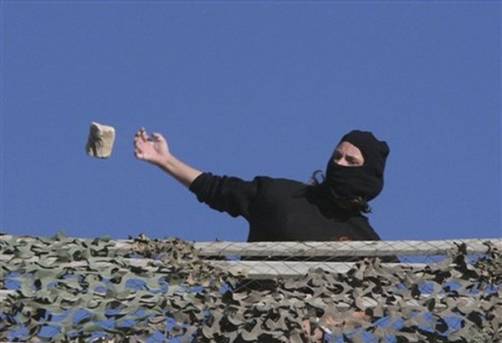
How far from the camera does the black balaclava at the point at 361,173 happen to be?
9117 millimetres

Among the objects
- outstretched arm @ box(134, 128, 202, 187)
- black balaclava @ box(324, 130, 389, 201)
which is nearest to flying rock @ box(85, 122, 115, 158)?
outstretched arm @ box(134, 128, 202, 187)

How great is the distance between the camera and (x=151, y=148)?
9.34m

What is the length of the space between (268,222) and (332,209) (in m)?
0.35

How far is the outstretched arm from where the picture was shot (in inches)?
362

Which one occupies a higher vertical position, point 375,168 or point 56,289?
point 375,168

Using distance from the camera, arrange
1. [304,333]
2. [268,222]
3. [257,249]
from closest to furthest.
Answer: [304,333], [257,249], [268,222]

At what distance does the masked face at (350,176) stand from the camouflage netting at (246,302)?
1215 mm

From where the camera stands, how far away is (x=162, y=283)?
25.9 feet

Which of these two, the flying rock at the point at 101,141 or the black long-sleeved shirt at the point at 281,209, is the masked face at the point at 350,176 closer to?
the black long-sleeved shirt at the point at 281,209

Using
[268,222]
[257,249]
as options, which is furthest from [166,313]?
[268,222]

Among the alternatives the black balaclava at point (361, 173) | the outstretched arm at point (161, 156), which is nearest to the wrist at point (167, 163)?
the outstretched arm at point (161, 156)

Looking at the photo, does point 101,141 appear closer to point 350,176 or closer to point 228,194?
point 228,194

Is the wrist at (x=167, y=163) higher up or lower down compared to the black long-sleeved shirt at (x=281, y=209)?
higher up

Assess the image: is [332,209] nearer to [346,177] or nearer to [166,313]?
[346,177]
